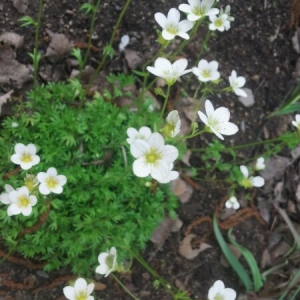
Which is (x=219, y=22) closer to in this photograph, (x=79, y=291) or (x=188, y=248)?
(x=188, y=248)

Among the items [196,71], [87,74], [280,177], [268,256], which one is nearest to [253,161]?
[280,177]

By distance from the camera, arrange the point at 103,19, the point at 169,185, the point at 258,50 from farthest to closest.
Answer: the point at 258,50 < the point at 103,19 < the point at 169,185

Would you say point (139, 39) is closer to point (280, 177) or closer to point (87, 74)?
point (87, 74)

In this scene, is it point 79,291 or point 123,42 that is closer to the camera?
point 79,291

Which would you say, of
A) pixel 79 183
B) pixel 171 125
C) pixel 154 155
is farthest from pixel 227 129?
pixel 79 183

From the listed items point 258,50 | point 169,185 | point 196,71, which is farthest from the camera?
point 258,50

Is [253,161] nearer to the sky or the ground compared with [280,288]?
nearer to the sky
